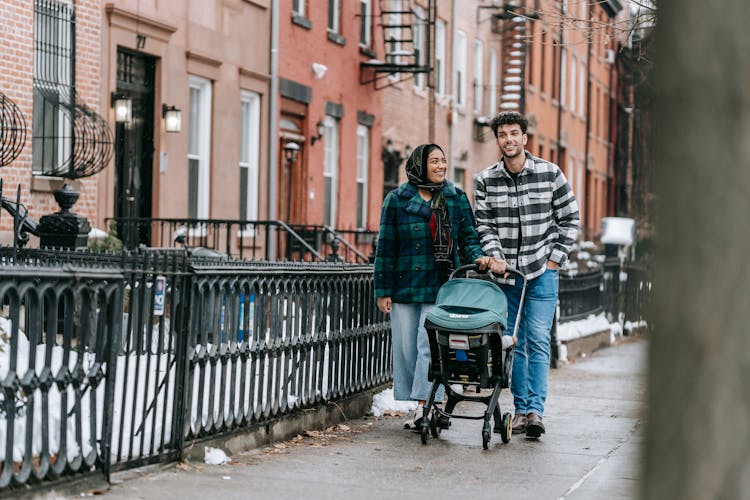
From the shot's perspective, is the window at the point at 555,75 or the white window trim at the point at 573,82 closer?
the window at the point at 555,75

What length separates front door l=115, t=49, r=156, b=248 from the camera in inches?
642

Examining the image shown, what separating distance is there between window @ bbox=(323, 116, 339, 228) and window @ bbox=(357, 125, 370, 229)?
4.86ft

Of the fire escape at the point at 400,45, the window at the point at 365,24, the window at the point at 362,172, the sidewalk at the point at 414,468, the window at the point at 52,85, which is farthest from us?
the window at the point at 362,172

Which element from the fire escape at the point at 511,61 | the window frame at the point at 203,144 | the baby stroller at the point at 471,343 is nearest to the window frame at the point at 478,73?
the fire escape at the point at 511,61

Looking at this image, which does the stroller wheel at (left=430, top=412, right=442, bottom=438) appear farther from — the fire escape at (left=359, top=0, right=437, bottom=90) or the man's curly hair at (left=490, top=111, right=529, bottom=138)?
the fire escape at (left=359, top=0, right=437, bottom=90)

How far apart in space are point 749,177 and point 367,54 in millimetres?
24058

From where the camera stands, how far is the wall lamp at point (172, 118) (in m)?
17.1

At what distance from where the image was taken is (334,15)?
24.2 m

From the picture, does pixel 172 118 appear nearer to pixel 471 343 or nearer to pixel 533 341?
pixel 533 341

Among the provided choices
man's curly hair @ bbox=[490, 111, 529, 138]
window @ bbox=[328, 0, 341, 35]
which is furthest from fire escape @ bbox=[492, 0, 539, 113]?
man's curly hair @ bbox=[490, 111, 529, 138]

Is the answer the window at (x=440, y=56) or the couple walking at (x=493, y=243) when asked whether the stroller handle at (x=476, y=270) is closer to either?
the couple walking at (x=493, y=243)

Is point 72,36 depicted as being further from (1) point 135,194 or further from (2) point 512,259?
(2) point 512,259

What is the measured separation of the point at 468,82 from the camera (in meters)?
33.3

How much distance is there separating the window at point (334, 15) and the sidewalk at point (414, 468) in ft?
52.8
